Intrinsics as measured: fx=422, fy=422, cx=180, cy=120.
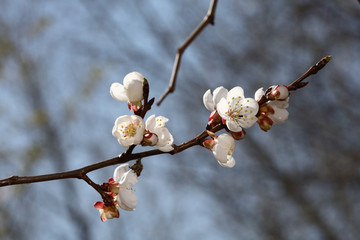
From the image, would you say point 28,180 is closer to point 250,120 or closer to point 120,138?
point 120,138

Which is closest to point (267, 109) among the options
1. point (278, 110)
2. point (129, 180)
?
point (278, 110)

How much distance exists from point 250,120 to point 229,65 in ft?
16.8

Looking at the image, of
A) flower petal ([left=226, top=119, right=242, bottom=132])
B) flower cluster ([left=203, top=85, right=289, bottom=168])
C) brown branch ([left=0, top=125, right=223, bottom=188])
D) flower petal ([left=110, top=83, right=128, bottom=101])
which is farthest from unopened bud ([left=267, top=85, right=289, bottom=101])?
flower petal ([left=110, top=83, right=128, bottom=101])

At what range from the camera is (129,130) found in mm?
863

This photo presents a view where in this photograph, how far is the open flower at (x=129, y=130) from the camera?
852mm

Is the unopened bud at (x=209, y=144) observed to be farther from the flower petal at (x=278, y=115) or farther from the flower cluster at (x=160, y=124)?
the flower petal at (x=278, y=115)

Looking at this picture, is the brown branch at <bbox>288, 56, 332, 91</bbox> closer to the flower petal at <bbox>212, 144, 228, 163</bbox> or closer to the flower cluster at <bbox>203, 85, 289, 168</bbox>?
the flower cluster at <bbox>203, 85, 289, 168</bbox>

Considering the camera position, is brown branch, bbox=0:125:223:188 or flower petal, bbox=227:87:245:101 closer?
brown branch, bbox=0:125:223:188

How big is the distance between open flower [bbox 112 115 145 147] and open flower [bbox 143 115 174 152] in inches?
0.7

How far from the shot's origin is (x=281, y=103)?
3.06ft

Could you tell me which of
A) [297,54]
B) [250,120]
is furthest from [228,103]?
[297,54]

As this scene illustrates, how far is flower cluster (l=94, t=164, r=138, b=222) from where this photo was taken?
904 millimetres

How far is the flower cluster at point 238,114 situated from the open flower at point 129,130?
15cm

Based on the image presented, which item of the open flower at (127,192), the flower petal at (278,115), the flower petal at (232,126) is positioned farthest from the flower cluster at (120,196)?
the flower petal at (278,115)
